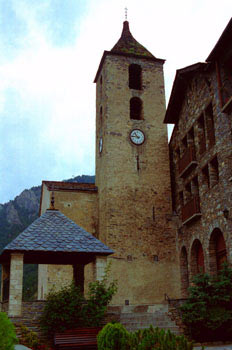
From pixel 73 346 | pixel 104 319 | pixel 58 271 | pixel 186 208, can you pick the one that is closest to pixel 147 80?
pixel 186 208

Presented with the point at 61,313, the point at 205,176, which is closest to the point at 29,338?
the point at 61,313

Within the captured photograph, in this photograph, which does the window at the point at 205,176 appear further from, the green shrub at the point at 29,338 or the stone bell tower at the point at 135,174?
the green shrub at the point at 29,338

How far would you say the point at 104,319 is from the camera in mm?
11266

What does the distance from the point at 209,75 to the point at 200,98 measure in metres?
1.13

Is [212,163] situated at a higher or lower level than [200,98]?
lower

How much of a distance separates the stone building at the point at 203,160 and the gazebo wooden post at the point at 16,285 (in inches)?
227

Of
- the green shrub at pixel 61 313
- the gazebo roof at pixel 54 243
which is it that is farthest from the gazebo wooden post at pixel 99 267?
the green shrub at pixel 61 313

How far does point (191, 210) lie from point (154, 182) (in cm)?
366

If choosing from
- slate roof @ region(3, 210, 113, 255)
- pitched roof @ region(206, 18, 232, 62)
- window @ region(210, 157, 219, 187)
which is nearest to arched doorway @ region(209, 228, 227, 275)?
window @ region(210, 157, 219, 187)

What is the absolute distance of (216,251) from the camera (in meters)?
15.4

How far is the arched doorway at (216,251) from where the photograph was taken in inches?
593

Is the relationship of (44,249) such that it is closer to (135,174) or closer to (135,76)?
(135,174)

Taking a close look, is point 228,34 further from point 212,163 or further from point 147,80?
point 147,80

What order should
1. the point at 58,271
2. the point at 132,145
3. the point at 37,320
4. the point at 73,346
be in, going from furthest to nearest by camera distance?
the point at 132,145
the point at 58,271
the point at 37,320
the point at 73,346
